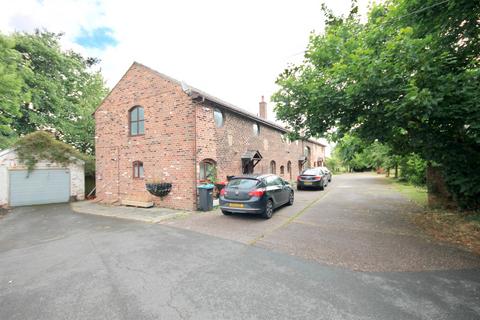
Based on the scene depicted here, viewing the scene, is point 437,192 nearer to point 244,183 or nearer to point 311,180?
point 311,180

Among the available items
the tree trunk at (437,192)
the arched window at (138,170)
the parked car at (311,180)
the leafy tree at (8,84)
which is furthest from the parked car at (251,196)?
the leafy tree at (8,84)

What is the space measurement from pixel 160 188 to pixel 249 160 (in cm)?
551

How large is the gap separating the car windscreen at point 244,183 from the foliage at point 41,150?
1231cm

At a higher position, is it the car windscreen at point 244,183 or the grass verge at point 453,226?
A: the car windscreen at point 244,183

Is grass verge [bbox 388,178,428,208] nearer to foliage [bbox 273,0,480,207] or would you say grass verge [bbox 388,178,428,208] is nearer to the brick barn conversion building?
foliage [bbox 273,0,480,207]

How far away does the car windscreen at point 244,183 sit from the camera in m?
7.38

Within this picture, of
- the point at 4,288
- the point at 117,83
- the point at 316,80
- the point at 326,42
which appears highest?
the point at 117,83

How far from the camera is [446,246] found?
4.67 m

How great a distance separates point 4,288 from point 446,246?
336 inches

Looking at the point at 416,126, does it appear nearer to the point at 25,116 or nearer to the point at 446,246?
the point at 446,246

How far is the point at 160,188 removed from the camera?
385 inches

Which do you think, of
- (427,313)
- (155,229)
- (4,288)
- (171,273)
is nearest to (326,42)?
(427,313)

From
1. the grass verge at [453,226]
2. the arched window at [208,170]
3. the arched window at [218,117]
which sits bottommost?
the grass verge at [453,226]

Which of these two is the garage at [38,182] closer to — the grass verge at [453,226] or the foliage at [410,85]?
the foliage at [410,85]
